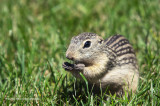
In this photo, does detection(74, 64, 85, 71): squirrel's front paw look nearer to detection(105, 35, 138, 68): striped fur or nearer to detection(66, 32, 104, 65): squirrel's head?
detection(66, 32, 104, 65): squirrel's head

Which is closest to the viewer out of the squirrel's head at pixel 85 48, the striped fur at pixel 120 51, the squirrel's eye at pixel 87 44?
the squirrel's head at pixel 85 48

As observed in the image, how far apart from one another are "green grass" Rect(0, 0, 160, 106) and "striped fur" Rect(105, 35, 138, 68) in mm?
355

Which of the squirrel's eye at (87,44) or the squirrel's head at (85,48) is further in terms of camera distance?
the squirrel's eye at (87,44)

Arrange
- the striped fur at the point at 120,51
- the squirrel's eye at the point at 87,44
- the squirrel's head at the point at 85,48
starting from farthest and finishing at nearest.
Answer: the striped fur at the point at 120,51
the squirrel's eye at the point at 87,44
the squirrel's head at the point at 85,48

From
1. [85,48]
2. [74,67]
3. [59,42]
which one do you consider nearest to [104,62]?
[85,48]

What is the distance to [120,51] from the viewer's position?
4.02 meters

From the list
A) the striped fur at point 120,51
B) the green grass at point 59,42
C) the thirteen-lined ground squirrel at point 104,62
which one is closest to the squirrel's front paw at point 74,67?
the thirteen-lined ground squirrel at point 104,62

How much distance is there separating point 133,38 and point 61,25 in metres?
1.62

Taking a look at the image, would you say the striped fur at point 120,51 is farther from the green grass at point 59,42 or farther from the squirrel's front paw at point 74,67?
the squirrel's front paw at point 74,67

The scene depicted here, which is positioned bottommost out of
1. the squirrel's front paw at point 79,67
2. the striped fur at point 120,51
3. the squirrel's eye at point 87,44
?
the squirrel's front paw at point 79,67

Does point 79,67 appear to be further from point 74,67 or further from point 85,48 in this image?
point 85,48

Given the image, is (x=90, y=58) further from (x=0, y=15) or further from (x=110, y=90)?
(x=0, y=15)

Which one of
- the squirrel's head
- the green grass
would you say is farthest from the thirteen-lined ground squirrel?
the green grass

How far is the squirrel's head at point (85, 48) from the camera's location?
3.51 meters
